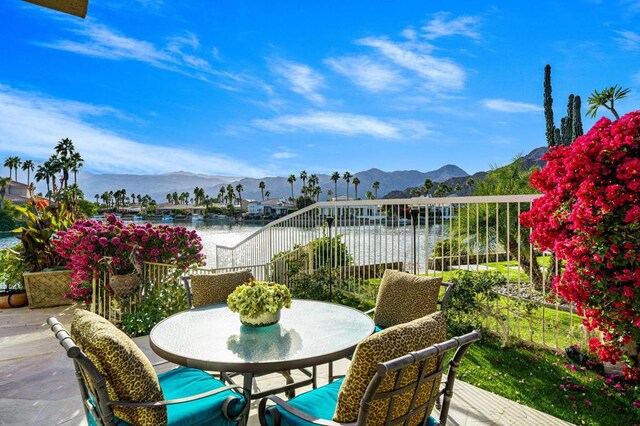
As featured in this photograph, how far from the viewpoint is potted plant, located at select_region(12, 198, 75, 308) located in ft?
20.1

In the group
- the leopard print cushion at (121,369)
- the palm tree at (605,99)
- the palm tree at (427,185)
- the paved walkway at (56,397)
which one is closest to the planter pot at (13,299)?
the paved walkway at (56,397)

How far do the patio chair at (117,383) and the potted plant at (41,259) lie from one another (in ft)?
→ 17.8

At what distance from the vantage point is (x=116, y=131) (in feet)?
65.7

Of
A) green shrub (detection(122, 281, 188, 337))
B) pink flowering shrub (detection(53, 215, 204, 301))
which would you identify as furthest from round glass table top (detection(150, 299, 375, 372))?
pink flowering shrub (detection(53, 215, 204, 301))

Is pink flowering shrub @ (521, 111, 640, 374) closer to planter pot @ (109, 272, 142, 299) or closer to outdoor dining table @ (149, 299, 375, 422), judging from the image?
outdoor dining table @ (149, 299, 375, 422)

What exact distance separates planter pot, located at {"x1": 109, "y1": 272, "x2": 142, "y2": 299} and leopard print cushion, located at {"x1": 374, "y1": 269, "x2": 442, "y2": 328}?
10.6 feet

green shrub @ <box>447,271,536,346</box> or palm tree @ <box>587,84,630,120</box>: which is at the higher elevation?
palm tree @ <box>587,84,630,120</box>

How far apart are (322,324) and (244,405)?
74 cm

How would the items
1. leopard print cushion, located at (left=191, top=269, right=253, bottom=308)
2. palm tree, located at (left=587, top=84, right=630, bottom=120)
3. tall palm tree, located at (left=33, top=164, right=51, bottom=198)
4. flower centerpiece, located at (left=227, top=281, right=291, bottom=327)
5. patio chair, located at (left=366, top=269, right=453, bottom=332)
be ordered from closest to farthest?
flower centerpiece, located at (left=227, top=281, right=291, bottom=327), patio chair, located at (left=366, top=269, right=453, bottom=332), leopard print cushion, located at (left=191, top=269, right=253, bottom=308), palm tree, located at (left=587, top=84, right=630, bottom=120), tall palm tree, located at (left=33, top=164, right=51, bottom=198)

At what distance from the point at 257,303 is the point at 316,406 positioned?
0.70 m

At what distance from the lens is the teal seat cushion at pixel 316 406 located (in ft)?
5.53

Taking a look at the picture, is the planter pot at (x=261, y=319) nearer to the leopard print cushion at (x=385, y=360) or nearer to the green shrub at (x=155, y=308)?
the leopard print cushion at (x=385, y=360)

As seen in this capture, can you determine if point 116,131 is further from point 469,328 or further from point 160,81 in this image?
point 469,328

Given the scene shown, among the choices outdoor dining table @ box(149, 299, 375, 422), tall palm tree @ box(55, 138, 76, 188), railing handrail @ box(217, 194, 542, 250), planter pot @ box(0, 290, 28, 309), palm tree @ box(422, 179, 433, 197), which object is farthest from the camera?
palm tree @ box(422, 179, 433, 197)
